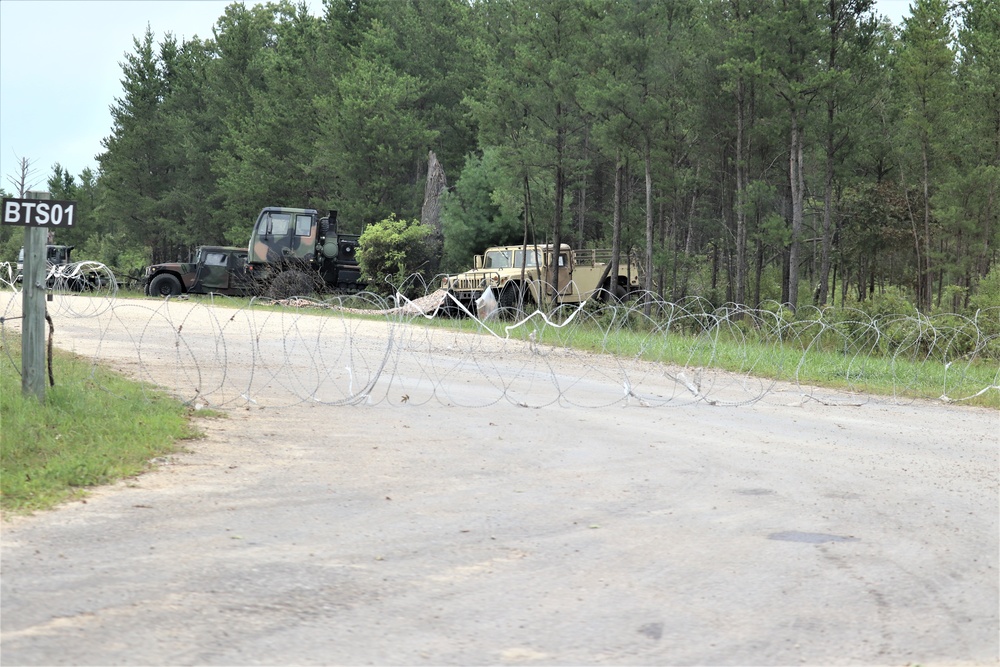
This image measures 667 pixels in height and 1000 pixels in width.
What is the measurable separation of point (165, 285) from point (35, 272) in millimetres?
30593

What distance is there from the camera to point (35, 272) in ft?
34.9

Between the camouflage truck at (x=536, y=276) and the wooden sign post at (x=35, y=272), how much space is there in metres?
22.4

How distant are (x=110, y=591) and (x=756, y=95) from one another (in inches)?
1411

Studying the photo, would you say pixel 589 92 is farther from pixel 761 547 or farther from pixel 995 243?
pixel 761 547

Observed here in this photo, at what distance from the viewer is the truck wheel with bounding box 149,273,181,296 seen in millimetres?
40000

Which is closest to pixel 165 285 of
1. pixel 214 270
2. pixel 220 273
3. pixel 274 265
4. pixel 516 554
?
pixel 214 270

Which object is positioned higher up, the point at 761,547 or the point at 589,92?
the point at 589,92

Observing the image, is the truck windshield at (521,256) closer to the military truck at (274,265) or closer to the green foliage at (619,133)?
the green foliage at (619,133)

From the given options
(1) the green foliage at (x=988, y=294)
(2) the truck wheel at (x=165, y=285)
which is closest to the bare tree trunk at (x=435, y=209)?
(2) the truck wheel at (x=165, y=285)

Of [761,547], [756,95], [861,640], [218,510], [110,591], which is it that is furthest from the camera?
[756,95]

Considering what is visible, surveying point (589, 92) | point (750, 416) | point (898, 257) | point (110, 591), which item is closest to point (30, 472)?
point (110, 591)

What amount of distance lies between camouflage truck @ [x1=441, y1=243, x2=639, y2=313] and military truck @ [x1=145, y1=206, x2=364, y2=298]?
572cm

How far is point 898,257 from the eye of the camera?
4906cm

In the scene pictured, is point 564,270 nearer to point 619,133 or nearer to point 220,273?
point 619,133
